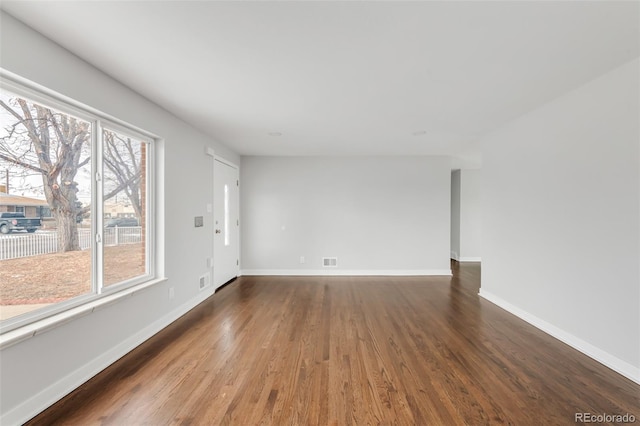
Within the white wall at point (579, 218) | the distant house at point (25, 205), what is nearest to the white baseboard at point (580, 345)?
the white wall at point (579, 218)

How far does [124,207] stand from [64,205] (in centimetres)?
59

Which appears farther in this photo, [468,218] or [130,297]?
[468,218]

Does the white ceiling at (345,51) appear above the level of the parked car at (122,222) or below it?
above

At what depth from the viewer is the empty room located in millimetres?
1685

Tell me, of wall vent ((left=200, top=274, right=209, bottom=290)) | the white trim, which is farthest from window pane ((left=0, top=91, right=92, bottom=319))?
the white trim

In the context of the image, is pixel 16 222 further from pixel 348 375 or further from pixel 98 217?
pixel 348 375

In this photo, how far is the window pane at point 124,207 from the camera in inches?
96.7

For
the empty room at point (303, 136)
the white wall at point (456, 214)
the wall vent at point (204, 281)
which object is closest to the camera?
the empty room at point (303, 136)

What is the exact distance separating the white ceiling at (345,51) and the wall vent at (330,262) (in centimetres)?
316

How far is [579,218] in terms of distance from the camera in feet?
8.53

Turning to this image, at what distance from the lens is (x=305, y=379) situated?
2084 millimetres
